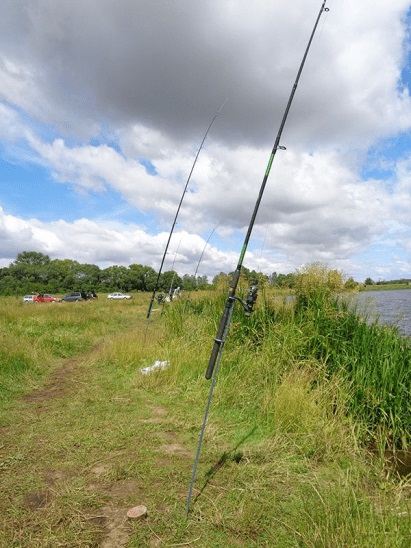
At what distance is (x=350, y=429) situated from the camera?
470 cm

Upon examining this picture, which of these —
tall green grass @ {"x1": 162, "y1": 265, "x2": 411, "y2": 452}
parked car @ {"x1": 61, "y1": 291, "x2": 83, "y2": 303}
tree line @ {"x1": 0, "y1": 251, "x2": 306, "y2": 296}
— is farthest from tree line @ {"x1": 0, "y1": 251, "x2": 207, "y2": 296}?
tall green grass @ {"x1": 162, "y1": 265, "x2": 411, "y2": 452}

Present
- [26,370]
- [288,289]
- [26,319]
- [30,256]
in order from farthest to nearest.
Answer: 1. [30,256]
2. [26,319]
3. [288,289]
4. [26,370]

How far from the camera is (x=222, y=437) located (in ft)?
14.6

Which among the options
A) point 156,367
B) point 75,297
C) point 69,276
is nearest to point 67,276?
point 69,276

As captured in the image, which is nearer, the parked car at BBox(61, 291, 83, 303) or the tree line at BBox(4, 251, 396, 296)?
the parked car at BBox(61, 291, 83, 303)

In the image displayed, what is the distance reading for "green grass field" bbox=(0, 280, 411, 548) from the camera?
277 cm

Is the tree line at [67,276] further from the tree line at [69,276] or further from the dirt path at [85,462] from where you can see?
the dirt path at [85,462]

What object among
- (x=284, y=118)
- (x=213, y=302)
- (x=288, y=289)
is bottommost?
(x=213, y=302)

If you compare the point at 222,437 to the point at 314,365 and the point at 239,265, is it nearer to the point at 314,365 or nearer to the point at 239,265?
the point at 314,365

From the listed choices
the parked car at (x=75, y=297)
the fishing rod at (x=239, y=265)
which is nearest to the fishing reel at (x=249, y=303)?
the fishing rod at (x=239, y=265)

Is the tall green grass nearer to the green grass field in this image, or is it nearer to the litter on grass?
the green grass field

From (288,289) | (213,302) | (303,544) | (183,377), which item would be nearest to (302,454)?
(303,544)

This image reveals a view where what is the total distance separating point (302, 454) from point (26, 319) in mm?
12992

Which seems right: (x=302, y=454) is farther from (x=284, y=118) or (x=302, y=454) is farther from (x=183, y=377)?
(x=284, y=118)
